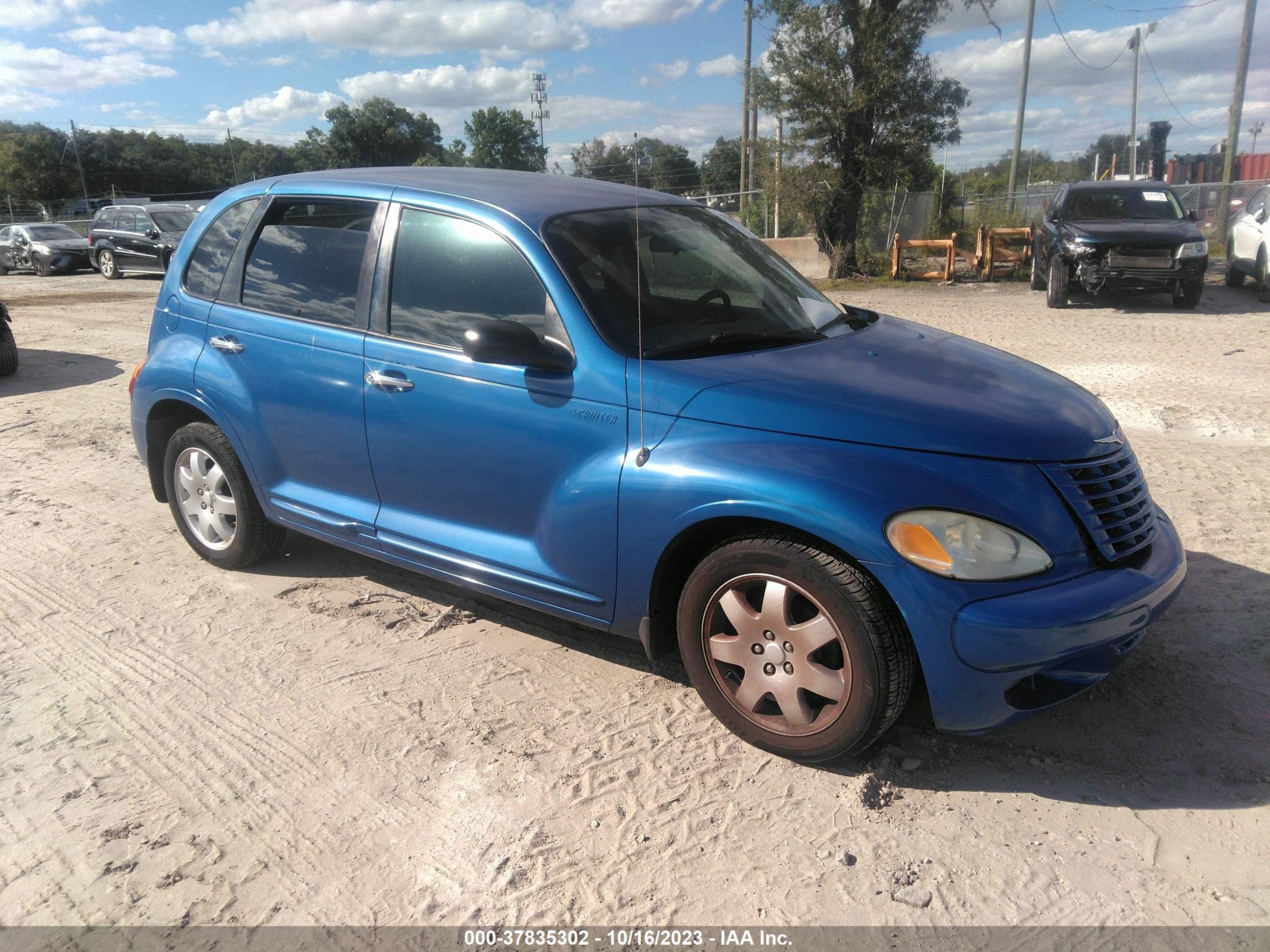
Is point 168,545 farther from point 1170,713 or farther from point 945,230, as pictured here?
point 945,230

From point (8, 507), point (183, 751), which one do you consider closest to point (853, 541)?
point (183, 751)

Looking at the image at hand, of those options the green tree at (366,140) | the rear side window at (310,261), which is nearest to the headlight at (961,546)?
the rear side window at (310,261)

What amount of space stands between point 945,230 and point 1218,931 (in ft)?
77.7

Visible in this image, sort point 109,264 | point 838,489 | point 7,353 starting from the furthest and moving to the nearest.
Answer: point 109,264, point 7,353, point 838,489

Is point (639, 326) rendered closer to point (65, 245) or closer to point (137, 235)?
point (137, 235)

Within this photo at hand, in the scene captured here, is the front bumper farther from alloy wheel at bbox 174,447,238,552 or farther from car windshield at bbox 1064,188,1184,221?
car windshield at bbox 1064,188,1184,221

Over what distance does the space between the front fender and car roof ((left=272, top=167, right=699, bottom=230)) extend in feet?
3.91

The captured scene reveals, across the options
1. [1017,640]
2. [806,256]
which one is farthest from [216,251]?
[806,256]

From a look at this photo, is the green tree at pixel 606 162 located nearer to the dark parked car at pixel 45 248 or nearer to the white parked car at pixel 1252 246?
the white parked car at pixel 1252 246

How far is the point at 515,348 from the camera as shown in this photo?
10.5 feet

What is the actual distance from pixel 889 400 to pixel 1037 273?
585 inches

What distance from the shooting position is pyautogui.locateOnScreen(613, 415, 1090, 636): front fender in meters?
2.71

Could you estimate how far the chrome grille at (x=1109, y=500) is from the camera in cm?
285

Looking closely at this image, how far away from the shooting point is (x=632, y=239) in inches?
144
